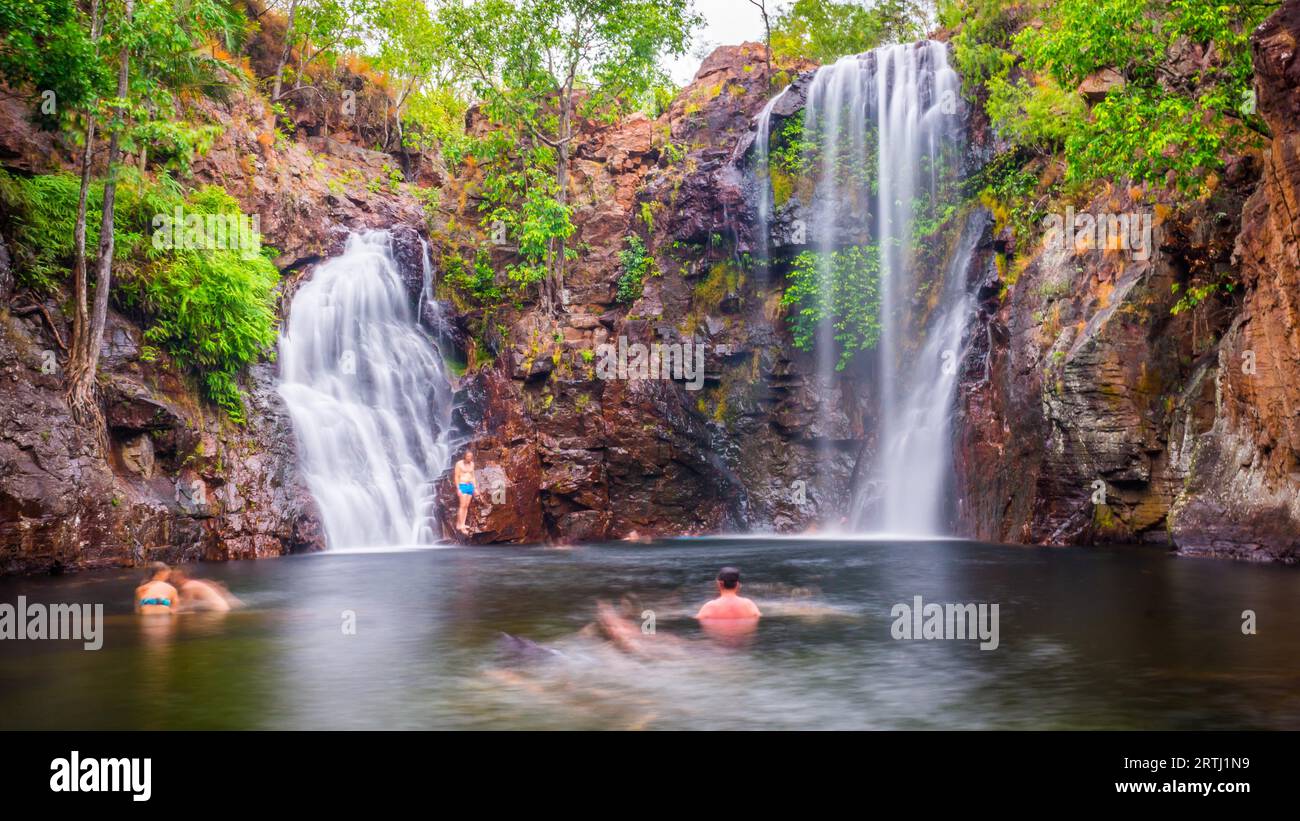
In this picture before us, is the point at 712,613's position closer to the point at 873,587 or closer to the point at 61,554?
the point at 873,587

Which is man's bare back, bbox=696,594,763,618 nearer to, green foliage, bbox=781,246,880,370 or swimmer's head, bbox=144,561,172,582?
swimmer's head, bbox=144,561,172,582

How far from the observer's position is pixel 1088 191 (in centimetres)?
2428

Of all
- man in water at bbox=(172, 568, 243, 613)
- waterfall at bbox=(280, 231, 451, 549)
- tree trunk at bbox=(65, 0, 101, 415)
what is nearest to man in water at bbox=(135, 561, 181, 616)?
man in water at bbox=(172, 568, 243, 613)

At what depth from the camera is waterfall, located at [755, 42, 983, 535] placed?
26938 millimetres

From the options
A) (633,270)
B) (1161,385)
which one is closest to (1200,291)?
(1161,385)

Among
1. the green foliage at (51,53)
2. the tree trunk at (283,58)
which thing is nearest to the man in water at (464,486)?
the green foliage at (51,53)

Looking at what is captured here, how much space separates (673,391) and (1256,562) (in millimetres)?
16578

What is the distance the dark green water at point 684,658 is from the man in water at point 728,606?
1.13ft

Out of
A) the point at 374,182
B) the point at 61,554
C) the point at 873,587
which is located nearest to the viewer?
the point at 873,587

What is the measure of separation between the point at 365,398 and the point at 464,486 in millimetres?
4091

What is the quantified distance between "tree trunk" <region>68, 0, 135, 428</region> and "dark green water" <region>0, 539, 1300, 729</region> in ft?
13.5

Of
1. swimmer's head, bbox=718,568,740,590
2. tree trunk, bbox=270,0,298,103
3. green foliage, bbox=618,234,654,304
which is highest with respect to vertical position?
tree trunk, bbox=270,0,298,103

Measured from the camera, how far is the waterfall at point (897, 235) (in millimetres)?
26938
